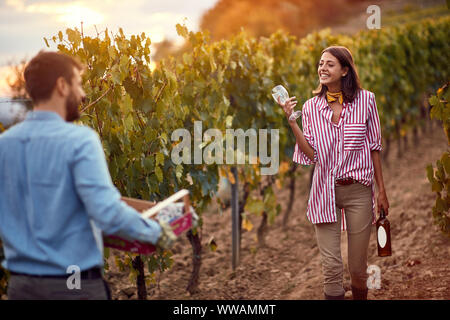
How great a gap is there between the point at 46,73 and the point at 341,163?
1.81 metres

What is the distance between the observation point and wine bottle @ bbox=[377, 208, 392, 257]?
329 cm

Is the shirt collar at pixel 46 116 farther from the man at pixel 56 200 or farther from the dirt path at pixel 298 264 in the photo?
the dirt path at pixel 298 264

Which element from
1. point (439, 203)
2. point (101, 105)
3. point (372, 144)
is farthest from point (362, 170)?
point (101, 105)

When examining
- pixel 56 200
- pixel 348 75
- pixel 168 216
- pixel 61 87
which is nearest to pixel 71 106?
pixel 61 87

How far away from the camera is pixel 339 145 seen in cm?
318

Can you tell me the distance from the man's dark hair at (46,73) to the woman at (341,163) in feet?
4.94

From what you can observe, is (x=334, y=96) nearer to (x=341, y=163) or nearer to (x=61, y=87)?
(x=341, y=163)

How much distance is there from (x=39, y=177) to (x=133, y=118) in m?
1.94

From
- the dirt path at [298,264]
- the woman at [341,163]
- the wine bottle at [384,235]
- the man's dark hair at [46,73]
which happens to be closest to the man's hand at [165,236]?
the man's dark hair at [46,73]

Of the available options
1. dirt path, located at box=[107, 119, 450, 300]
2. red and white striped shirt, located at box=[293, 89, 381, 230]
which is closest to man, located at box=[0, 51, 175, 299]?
red and white striped shirt, located at box=[293, 89, 381, 230]

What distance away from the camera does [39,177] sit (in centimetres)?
193

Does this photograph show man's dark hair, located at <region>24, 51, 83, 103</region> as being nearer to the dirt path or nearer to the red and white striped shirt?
the red and white striped shirt

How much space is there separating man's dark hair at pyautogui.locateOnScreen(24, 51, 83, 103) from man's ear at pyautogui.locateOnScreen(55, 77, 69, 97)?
1 centimetres
